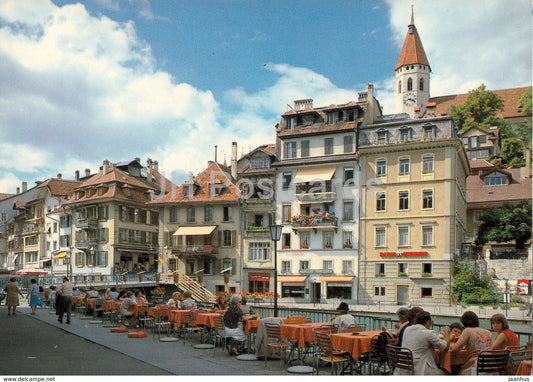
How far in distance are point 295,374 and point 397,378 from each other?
2246 millimetres

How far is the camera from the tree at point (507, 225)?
99.4 ft

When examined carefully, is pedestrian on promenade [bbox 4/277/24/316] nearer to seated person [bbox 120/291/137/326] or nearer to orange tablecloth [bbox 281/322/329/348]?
seated person [bbox 120/291/137/326]

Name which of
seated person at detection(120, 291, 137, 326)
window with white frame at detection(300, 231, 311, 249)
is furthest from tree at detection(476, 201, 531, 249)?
seated person at detection(120, 291, 137, 326)

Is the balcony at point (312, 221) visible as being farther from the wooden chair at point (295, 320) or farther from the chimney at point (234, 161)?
the wooden chair at point (295, 320)

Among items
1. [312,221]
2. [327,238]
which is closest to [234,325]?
[312,221]

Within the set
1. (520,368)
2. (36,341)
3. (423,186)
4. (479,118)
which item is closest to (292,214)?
(423,186)

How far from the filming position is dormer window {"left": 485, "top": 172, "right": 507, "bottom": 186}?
3266cm

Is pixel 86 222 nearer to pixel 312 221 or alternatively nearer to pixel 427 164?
pixel 312 221

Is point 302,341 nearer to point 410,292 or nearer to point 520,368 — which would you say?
point 520,368

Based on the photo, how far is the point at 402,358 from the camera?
7051mm

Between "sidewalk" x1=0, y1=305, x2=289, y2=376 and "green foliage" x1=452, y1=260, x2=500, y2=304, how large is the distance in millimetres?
18245

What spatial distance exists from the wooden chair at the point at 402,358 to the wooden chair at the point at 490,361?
30.1 inches

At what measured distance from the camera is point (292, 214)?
100ft

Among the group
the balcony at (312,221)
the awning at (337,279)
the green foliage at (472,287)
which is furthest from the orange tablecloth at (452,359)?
the awning at (337,279)
